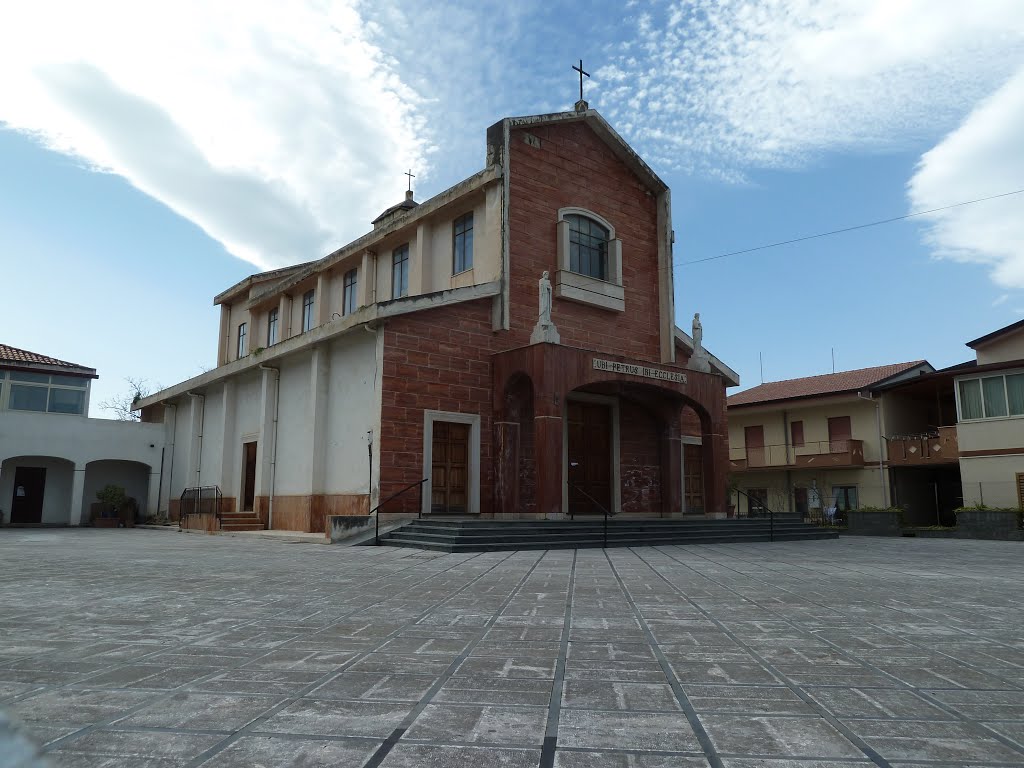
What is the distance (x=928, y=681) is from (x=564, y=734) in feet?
7.22

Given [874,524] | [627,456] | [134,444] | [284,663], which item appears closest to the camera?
[284,663]

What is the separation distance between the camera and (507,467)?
17.4 meters

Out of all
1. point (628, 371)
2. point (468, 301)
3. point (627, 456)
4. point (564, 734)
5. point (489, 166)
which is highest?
point (489, 166)

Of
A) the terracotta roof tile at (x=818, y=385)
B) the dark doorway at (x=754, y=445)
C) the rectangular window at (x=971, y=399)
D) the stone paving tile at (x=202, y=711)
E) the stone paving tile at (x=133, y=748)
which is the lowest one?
the stone paving tile at (x=133, y=748)

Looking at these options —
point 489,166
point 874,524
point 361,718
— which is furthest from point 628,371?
point 361,718

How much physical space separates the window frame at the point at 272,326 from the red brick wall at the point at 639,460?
14.5 meters

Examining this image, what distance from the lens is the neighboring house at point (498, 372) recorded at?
653 inches

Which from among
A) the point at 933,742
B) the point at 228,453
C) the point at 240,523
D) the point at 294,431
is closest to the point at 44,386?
the point at 228,453

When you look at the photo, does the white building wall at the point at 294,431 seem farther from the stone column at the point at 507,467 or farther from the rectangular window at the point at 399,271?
the stone column at the point at 507,467

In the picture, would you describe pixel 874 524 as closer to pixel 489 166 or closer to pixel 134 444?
pixel 489 166

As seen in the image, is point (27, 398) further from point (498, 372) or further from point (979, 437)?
point (979, 437)

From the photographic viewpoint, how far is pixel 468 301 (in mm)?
17688

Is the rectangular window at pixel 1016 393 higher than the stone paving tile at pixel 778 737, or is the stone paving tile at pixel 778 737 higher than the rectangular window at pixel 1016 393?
the rectangular window at pixel 1016 393

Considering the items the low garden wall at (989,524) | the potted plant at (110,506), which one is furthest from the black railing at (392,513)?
the low garden wall at (989,524)
